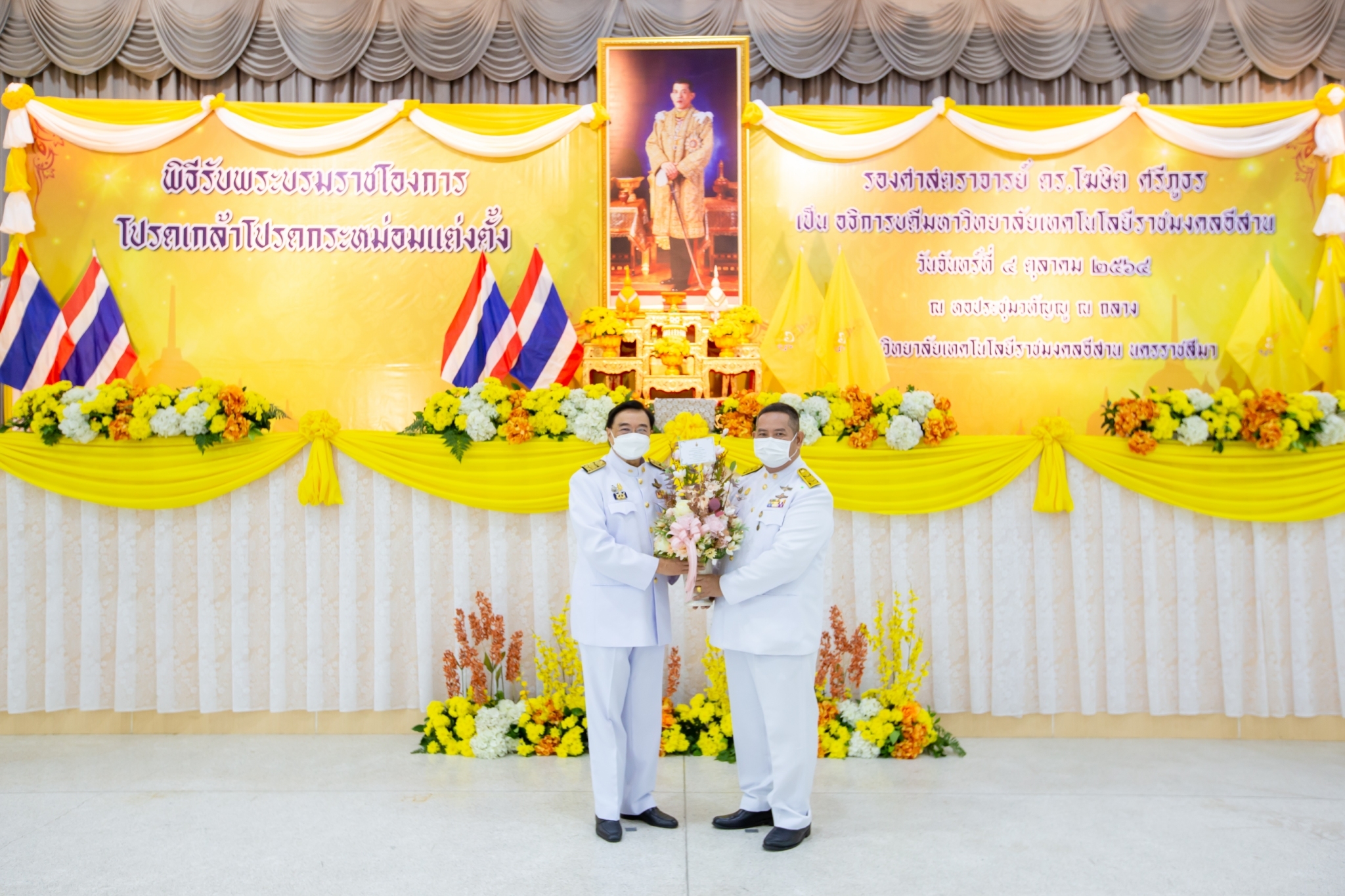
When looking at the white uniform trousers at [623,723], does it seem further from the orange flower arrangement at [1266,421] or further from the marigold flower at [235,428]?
the orange flower arrangement at [1266,421]

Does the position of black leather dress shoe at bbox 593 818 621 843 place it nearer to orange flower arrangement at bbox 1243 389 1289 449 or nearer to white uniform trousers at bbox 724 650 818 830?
white uniform trousers at bbox 724 650 818 830

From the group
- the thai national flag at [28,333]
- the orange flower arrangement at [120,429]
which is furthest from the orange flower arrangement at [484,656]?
the thai national flag at [28,333]

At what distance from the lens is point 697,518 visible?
345 cm

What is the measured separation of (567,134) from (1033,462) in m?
4.70

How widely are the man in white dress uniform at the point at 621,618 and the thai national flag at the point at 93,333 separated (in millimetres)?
5581

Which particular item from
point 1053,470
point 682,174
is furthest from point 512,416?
point 682,174

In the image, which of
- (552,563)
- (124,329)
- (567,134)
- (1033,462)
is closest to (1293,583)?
(1033,462)

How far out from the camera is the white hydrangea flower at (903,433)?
4.88 meters

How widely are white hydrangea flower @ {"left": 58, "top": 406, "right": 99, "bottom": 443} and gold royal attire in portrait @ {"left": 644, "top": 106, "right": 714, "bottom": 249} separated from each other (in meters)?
4.32

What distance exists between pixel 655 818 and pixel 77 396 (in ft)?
12.3

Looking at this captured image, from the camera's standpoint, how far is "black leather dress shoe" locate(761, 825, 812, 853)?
11.3 feet

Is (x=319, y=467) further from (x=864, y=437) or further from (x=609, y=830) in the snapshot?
(x=864, y=437)

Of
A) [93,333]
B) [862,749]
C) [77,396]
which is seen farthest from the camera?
[93,333]

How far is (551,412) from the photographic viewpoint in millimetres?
4996
